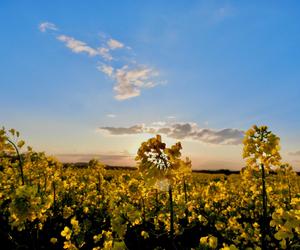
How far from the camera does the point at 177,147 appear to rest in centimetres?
Answer: 362

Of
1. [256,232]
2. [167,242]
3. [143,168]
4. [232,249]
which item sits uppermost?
[143,168]

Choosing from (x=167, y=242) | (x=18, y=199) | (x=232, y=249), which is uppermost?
(x=18, y=199)

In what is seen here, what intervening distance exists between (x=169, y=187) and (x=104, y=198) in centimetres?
1013

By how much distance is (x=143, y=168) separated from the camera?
363 centimetres

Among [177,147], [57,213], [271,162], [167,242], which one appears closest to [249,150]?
[271,162]

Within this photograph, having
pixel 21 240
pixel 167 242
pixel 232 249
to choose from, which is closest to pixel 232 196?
pixel 167 242

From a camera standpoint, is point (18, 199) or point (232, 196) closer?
point (18, 199)

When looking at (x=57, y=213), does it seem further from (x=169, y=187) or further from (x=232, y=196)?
(x=169, y=187)

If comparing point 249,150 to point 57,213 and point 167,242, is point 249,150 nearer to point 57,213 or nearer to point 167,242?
point 167,242

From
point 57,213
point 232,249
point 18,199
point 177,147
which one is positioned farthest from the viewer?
point 57,213

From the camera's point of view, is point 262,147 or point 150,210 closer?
point 262,147

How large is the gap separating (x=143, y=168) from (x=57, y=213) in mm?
9152

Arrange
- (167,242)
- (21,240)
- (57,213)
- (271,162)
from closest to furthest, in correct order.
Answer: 1. (271,162)
2. (21,240)
3. (167,242)
4. (57,213)

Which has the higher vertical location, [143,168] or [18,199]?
[143,168]
